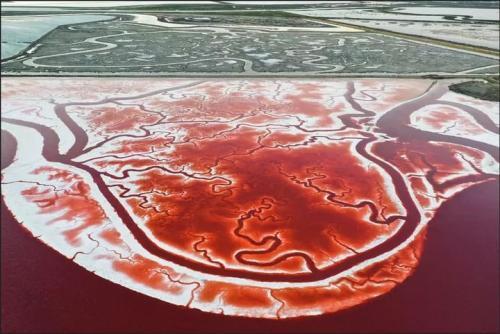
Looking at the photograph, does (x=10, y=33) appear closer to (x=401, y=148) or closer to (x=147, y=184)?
(x=147, y=184)

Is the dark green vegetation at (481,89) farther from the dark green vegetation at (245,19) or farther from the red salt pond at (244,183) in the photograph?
the dark green vegetation at (245,19)

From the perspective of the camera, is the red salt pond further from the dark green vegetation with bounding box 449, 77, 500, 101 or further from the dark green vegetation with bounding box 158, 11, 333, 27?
the dark green vegetation with bounding box 158, 11, 333, 27

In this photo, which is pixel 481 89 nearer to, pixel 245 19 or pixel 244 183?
pixel 244 183

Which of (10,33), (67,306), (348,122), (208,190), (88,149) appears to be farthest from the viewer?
(10,33)

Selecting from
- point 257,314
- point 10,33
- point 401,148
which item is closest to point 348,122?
point 401,148

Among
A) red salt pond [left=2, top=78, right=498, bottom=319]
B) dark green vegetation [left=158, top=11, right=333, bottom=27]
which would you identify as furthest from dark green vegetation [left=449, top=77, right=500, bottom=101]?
dark green vegetation [left=158, top=11, right=333, bottom=27]

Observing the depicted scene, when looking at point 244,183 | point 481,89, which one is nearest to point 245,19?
point 481,89
